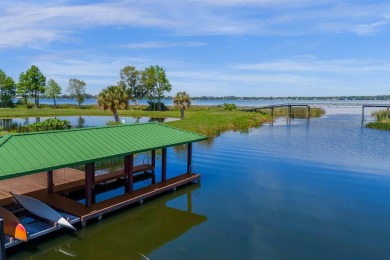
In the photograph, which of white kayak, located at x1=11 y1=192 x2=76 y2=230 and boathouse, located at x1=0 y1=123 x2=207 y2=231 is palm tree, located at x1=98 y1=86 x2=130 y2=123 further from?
white kayak, located at x1=11 y1=192 x2=76 y2=230

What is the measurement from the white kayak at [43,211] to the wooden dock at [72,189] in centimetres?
133

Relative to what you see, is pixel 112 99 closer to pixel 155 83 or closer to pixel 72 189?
pixel 72 189

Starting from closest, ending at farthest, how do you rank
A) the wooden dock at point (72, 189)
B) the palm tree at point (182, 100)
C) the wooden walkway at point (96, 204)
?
the wooden walkway at point (96, 204) < the wooden dock at point (72, 189) < the palm tree at point (182, 100)

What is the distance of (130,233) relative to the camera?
1625 centimetres

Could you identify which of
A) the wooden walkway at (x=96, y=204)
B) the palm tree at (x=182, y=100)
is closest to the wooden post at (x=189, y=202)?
the wooden walkway at (x=96, y=204)

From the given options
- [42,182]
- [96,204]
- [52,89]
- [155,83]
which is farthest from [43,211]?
[52,89]

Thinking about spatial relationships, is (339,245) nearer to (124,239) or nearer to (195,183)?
(124,239)

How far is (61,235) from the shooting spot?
15.4 meters

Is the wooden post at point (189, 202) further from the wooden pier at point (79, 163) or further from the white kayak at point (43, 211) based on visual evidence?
the white kayak at point (43, 211)

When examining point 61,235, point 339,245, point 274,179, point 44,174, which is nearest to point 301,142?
point 274,179

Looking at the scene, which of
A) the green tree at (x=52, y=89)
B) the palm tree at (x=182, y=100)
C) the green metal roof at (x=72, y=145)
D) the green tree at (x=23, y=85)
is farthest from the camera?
the green tree at (x=52, y=89)

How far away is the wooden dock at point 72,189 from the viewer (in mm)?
16938

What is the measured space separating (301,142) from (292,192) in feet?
79.4

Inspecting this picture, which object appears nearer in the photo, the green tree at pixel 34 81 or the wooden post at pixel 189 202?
the wooden post at pixel 189 202
